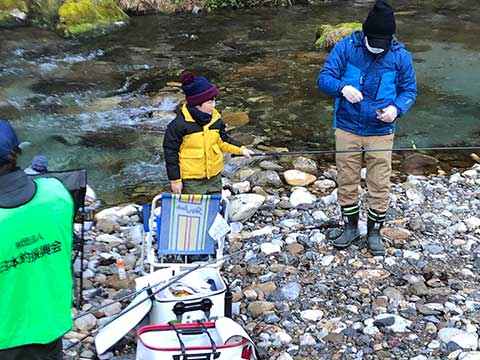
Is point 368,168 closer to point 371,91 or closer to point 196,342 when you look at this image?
point 371,91

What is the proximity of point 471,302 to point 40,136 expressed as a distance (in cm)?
637

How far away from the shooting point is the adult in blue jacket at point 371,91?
4.45 meters

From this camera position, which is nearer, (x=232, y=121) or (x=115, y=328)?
(x=115, y=328)

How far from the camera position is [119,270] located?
4.70m

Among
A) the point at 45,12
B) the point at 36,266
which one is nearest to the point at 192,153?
the point at 36,266

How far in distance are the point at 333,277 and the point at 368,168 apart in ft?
2.90

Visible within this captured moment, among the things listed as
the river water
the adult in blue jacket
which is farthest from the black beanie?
the river water

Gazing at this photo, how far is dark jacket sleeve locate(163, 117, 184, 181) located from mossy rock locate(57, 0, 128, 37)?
35.0 ft

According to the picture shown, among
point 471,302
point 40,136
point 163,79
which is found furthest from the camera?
point 163,79

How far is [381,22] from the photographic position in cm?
435

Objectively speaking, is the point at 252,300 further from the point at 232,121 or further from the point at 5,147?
the point at 232,121

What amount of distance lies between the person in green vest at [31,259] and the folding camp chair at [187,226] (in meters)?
1.94

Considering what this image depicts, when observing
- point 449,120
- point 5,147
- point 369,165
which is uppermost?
point 5,147

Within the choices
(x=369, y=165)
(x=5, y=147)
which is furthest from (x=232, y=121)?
(x=5, y=147)
